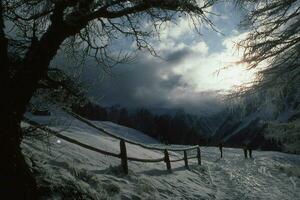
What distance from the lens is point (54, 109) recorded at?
Answer: 25.1 feet

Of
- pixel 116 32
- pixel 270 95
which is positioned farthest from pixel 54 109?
pixel 270 95

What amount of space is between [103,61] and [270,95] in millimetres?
7461

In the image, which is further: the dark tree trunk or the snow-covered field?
the snow-covered field

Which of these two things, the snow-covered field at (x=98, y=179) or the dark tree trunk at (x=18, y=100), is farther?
the snow-covered field at (x=98, y=179)

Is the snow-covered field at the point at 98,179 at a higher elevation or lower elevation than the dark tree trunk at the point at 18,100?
lower

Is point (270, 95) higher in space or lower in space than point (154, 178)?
higher

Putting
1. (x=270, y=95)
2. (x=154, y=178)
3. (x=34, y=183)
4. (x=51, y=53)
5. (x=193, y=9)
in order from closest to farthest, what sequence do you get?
(x=34, y=183)
(x=51, y=53)
(x=193, y=9)
(x=154, y=178)
(x=270, y=95)

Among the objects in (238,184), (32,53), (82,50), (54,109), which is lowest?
(238,184)

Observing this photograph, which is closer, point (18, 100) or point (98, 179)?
point (18, 100)

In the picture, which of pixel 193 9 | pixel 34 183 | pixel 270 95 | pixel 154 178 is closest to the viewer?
pixel 34 183

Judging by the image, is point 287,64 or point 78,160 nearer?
point 78,160

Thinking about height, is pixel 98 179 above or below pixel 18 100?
below

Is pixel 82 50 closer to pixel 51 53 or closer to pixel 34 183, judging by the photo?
pixel 51 53

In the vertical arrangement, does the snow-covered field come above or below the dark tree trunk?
below
